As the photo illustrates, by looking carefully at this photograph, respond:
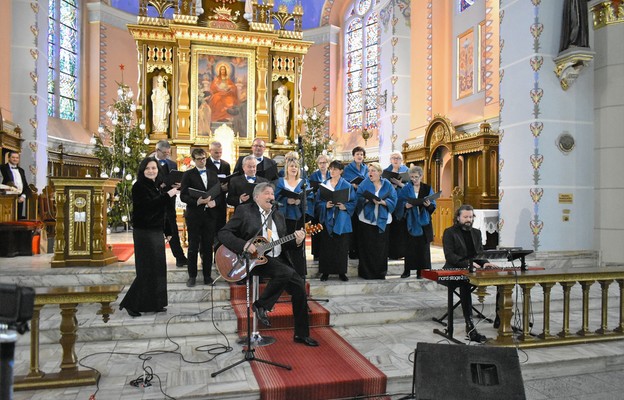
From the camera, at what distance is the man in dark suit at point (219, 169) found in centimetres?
617

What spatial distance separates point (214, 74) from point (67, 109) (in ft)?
18.0

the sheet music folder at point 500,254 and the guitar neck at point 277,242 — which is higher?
the guitar neck at point 277,242

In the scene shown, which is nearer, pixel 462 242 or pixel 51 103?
pixel 462 242

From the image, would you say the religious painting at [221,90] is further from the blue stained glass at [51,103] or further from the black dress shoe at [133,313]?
the black dress shoe at [133,313]

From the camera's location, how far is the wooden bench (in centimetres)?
364

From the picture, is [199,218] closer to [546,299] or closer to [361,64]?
[546,299]

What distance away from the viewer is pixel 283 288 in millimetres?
4562

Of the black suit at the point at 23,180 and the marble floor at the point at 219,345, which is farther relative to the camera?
the black suit at the point at 23,180

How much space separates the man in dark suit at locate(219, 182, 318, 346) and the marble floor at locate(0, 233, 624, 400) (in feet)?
1.78

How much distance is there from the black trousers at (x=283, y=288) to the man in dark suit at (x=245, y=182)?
1.40 m

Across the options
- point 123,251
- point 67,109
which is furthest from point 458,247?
point 67,109

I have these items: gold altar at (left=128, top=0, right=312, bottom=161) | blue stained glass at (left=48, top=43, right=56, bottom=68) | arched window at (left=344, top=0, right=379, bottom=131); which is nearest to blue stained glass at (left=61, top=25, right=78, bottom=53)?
blue stained glass at (left=48, top=43, right=56, bottom=68)

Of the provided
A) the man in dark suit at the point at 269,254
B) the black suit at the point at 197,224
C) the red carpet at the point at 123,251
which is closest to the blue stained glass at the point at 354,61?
the red carpet at the point at 123,251

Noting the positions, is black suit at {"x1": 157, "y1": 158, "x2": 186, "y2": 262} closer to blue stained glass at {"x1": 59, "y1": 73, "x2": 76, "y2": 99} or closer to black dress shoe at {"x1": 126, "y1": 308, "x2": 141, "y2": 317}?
black dress shoe at {"x1": 126, "y1": 308, "x2": 141, "y2": 317}
